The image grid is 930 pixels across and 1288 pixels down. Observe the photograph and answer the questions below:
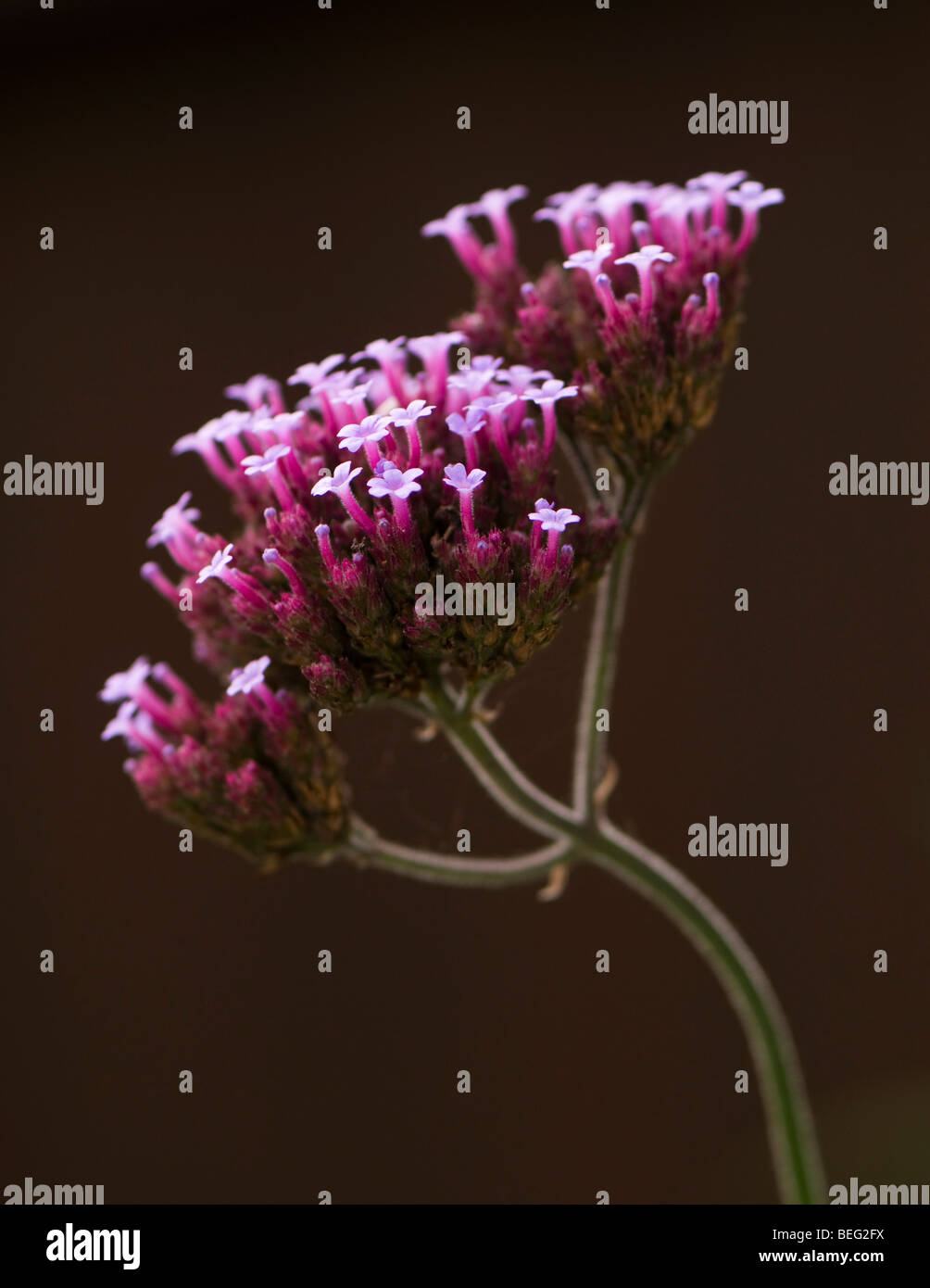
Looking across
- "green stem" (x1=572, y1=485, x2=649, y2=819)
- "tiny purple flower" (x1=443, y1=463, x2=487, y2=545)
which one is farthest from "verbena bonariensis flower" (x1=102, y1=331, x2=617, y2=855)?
"green stem" (x1=572, y1=485, x2=649, y2=819)

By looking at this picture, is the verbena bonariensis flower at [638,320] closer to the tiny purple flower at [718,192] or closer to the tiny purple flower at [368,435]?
the tiny purple flower at [718,192]

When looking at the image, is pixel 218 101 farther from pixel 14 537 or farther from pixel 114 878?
pixel 114 878

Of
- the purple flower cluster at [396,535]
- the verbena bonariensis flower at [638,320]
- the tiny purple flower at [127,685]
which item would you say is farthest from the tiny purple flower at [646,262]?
the tiny purple flower at [127,685]

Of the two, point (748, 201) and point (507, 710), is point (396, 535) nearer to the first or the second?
point (748, 201)

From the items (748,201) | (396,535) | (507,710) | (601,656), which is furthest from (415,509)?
(507,710)

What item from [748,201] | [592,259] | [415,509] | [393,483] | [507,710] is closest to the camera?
[393,483]

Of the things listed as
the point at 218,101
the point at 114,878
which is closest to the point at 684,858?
the point at 114,878

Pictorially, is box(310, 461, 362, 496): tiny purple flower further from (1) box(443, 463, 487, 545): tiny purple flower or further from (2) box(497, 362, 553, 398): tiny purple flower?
(2) box(497, 362, 553, 398): tiny purple flower
